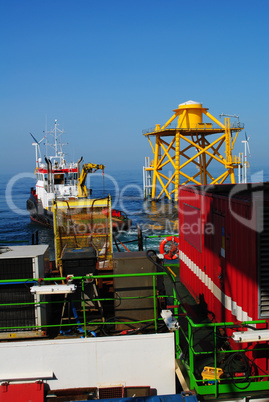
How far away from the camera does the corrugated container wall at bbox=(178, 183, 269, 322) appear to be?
6711mm

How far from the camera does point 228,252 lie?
8.11 m

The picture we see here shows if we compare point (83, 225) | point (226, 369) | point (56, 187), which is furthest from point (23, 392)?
point (56, 187)

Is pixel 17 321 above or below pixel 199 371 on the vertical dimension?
above

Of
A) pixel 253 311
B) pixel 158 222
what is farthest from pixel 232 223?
pixel 158 222

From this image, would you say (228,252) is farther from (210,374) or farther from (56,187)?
(56,187)

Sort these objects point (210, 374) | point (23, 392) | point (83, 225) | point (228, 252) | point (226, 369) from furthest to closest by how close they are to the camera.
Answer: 1. point (83, 225)
2. point (228, 252)
3. point (226, 369)
4. point (23, 392)
5. point (210, 374)

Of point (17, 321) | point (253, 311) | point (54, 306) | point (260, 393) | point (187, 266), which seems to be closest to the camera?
point (260, 393)

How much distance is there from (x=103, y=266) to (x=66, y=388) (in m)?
3.34

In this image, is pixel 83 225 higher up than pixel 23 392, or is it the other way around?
pixel 83 225

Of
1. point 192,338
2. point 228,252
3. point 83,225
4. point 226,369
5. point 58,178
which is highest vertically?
point 58,178

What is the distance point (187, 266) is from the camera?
12117 mm

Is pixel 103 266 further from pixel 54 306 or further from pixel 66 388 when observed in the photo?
pixel 66 388

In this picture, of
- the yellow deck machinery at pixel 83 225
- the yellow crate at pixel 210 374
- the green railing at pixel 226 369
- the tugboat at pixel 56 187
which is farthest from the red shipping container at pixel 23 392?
the tugboat at pixel 56 187

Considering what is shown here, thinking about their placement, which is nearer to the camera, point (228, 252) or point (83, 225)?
point (228, 252)
